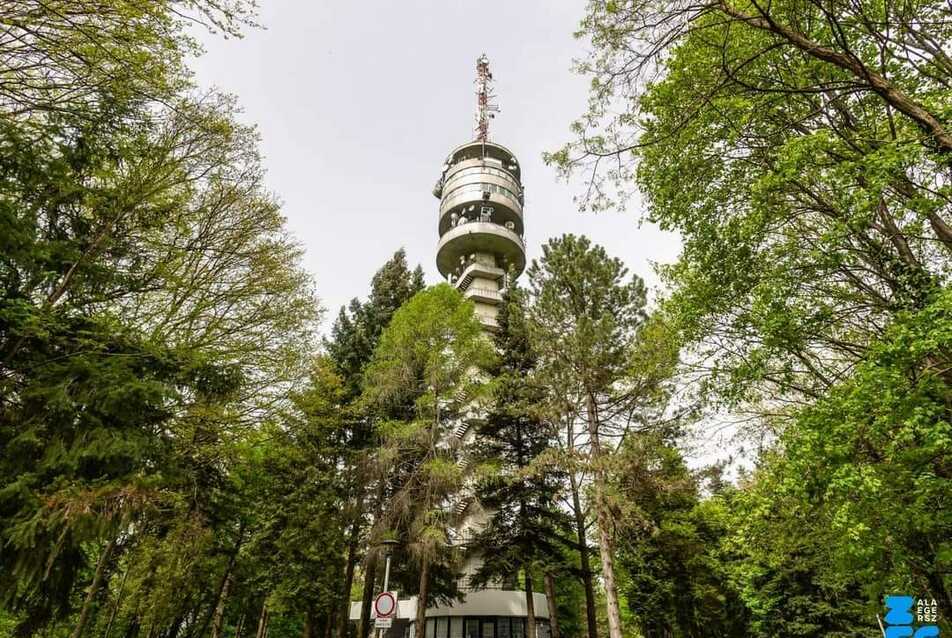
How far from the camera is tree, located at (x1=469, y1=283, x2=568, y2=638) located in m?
16.3

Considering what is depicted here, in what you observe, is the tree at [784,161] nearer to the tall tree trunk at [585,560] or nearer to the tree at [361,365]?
the tall tree trunk at [585,560]

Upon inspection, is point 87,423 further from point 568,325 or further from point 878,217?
point 878,217

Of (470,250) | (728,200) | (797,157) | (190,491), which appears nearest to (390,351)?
(190,491)

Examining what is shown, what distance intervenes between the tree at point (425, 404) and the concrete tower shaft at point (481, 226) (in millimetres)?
19070

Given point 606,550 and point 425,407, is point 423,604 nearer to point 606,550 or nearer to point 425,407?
point 606,550

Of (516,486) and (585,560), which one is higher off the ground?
(516,486)

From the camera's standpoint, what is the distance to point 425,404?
627 inches

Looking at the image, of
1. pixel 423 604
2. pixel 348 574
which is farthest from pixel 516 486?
pixel 348 574

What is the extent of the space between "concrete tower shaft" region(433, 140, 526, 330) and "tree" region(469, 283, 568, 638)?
61.5 ft

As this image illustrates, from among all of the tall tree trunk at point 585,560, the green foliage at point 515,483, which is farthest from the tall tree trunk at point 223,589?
the tall tree trunk at point 585,560

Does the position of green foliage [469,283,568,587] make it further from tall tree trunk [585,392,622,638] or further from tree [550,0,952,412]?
tree [550,0,952,412]

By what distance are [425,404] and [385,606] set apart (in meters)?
7.96

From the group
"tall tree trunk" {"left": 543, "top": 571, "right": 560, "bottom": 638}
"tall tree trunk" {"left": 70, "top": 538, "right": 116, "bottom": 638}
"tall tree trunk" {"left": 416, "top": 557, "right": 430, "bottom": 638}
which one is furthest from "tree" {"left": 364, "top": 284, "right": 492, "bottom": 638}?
"tall tree trunk" {"left": 70, "top": 538, "right": 116, "bottom": 638}

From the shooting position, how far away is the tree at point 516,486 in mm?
16266
